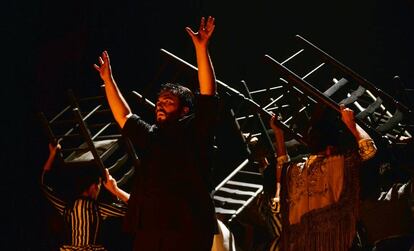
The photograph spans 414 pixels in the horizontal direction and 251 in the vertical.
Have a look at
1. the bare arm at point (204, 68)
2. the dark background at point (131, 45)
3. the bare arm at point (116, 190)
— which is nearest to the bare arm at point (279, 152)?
the bare arm at point (116, 190)

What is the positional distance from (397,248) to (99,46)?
5610 mm

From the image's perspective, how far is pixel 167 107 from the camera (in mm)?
3102

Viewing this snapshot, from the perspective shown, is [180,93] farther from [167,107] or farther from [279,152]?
[279,152]

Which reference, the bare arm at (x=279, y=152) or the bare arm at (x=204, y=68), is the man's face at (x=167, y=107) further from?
the bare arm at (x=279, y=152)

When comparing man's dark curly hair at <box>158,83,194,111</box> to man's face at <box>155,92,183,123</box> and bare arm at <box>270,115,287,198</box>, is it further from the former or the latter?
bare arm at <box>270,115,287,198</box>

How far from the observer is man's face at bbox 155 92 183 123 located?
10.1 feet

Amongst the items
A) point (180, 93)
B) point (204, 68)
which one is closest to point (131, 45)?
point (180, 93)

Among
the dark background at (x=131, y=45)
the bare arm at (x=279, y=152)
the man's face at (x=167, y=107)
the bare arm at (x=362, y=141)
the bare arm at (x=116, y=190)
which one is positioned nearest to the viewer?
the man's face at (x=167, y=107)

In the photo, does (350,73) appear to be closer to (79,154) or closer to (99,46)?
(79,154)

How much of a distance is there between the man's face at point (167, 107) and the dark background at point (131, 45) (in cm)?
539

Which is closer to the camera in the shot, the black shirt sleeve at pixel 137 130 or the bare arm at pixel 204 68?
the bare arm at pixel 204 68

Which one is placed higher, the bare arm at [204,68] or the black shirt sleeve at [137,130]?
the bare arm at [204,68]

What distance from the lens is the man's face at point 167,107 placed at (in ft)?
10.1

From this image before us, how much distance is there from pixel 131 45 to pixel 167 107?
18.8 feet
